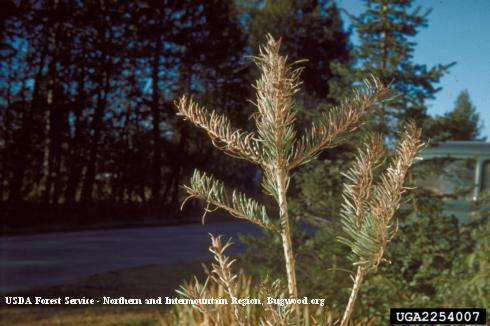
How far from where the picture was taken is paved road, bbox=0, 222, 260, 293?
7699mm

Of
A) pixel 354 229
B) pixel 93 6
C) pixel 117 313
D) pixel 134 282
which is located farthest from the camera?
pixel 93 6

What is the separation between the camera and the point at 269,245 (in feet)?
13.5

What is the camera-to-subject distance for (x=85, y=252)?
10.2 m

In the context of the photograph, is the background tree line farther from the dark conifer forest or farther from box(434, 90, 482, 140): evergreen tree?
box(434, 90, 482, 140): evergreen tree

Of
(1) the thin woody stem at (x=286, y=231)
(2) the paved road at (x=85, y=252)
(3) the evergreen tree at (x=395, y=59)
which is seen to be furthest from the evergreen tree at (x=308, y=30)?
(2) the paved road at (x=85, y=252)

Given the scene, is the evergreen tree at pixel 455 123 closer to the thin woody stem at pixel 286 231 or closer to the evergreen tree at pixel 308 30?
the evergreen tree at pixel 308 30

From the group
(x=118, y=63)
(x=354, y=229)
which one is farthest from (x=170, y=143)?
(x=354, y=229)

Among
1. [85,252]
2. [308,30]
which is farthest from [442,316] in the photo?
[85,252]

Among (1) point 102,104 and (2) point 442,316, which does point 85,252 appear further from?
(2) point 442,316

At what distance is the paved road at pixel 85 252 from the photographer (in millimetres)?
7699

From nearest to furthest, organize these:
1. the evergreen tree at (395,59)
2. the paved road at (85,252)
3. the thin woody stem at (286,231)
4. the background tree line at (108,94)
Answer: the thin woody stem at (286,231), the evergreen tree at (395,59), the paved road at (85,252), the background tree line at (108,94)

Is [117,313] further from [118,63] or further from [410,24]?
[118,63]

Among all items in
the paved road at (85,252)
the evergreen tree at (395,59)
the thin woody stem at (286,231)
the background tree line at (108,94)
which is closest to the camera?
the thin woody stem at (286,231)

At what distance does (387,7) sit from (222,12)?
634 centimetres
